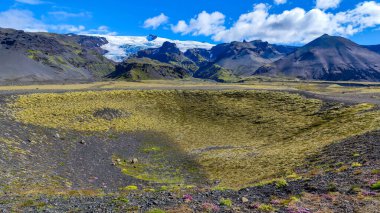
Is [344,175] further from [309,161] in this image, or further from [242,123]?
[242,123]

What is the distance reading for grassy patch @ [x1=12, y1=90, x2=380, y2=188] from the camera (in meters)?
41.6

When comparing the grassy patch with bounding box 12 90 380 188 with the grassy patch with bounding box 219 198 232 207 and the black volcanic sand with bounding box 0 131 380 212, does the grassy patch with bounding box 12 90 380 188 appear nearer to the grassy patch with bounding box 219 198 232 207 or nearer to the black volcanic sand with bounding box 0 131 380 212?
the black volcanic sand with bounding box 0 131 380 212

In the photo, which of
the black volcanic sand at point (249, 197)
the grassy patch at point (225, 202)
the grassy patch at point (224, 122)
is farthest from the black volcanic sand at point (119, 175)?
the grassy patch at point (224, 122)

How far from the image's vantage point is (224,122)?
67.9 m

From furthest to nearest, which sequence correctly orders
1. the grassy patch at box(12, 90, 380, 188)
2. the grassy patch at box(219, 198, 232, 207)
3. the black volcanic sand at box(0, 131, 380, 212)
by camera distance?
1. the grassy patch at box(12, 90, 380, 188)
2. the grassy patch at box(219, 198, 232, 207)
3. the black volcanic sand at box(0, 131, 380, 212)

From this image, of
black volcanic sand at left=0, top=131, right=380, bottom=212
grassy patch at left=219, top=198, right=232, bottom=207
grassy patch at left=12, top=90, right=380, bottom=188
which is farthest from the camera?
grassy patch at left=12, top=90, right=380, bottom=188

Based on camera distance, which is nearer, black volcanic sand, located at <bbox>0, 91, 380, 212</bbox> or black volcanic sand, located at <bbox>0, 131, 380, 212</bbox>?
black volcanic sand, located at <bbox>0, 131, 380, 212</bbox>

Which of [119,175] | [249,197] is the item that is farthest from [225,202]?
[119,175]

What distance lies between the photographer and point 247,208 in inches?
825

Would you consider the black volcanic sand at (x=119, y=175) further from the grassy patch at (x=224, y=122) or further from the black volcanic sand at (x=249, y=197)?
the grassy patch at (x=224, y=122)

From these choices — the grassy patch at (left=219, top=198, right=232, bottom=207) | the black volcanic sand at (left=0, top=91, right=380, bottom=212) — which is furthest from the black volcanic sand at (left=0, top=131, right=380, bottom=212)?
the grassy patch at (left=219, top=198, right=232, bottom=207)

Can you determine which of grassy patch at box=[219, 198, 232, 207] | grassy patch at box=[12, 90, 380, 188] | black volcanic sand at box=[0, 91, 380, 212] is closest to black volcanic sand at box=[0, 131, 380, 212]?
black volcanic sand at box=[0, 91, 380, 212]

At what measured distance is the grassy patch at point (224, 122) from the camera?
41.6 m

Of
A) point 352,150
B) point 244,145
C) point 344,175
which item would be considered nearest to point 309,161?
point 352,150
